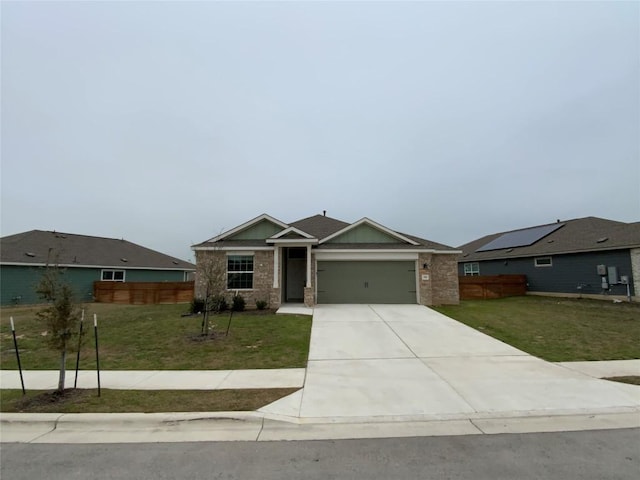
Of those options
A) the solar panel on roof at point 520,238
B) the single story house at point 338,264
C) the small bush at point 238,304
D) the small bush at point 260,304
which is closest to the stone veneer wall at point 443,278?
the single story house at point 338,264

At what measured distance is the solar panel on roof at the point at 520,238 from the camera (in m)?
25.9

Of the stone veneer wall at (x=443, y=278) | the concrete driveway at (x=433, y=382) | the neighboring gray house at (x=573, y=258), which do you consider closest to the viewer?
the concrete driveway at (x=433, y=382)

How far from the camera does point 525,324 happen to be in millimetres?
12102

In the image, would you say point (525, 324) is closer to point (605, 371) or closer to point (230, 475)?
point (605, 371)

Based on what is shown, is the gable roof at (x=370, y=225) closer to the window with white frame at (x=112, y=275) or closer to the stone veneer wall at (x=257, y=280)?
the stone veneer wall at (x=257, y=280)

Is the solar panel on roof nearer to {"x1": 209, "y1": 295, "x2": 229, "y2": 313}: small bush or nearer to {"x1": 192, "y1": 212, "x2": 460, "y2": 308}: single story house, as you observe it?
{"x1": 192, "y1": 212, "x2": 460, "y2": 308}: single story house

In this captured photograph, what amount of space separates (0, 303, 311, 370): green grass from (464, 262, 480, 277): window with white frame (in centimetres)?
2135

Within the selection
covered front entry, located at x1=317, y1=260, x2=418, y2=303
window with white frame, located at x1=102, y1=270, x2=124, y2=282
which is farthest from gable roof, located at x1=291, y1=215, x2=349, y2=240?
window with white frame, located at x1=102, y1=270, x2=124, y2=282

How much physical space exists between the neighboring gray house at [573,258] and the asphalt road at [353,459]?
17915 millimetres

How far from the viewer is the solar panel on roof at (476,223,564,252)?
2589cm

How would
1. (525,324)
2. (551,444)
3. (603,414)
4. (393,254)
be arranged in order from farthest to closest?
(393,254), (525,324), (603,414), (551,444)

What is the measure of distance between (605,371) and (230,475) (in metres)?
7.72

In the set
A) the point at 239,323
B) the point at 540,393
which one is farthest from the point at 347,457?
the point at 239,323

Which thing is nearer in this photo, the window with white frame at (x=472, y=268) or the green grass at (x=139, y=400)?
the green grass at (x=139, y=400)
